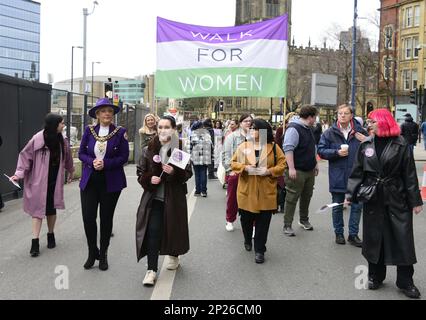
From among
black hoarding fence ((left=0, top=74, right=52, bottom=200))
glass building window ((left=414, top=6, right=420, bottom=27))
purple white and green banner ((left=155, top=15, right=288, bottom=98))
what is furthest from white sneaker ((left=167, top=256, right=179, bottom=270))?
glass building window ((left=414, top=6, right=420, bottom=27))

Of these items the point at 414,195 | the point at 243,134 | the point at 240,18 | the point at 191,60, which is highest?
the point at 240,18

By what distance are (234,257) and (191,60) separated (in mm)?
3823

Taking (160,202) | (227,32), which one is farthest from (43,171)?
(227,32)

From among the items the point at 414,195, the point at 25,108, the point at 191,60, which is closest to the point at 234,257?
the point at 414,195

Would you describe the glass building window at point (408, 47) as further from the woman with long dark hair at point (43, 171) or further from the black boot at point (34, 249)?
the black boot at point (34, 249)

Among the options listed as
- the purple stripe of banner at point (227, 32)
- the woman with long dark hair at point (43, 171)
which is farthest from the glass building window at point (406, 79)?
the woman with long dark hair at point (43, 171)

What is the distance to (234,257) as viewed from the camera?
606cm

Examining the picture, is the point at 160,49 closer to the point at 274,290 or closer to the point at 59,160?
the point at 59,160

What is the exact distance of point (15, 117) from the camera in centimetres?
1034

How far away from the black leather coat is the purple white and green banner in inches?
145

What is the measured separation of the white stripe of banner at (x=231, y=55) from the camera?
844 cm

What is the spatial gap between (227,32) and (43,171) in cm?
407

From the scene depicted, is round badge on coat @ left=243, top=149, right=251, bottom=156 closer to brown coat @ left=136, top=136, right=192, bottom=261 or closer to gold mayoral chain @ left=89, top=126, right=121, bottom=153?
brown coat @ left=136, top=136, right=192, bottom=261
